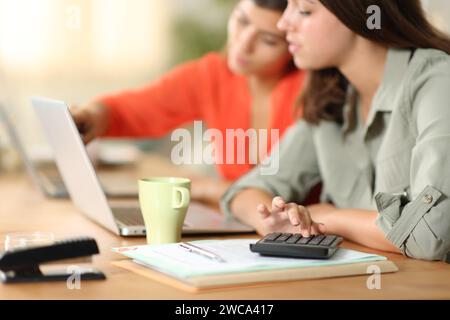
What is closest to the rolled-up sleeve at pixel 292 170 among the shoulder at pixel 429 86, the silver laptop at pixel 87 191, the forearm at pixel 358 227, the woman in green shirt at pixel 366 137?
the woman in green shirt at pixel 366 137

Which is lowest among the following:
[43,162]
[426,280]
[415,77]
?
[43,162]

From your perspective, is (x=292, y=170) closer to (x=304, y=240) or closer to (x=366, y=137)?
(x=366, y=137)

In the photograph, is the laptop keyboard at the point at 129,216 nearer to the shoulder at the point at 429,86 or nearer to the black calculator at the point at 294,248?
the black calculator at the point at 294,248

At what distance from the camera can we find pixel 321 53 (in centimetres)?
146

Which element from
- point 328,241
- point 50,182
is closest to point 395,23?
point 328,241

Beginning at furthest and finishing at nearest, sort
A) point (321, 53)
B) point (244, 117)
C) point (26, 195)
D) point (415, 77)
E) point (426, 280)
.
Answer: point (244, 117) < point (26, 195) < point (321, 53) < point (415, 77) < point (426, 280)

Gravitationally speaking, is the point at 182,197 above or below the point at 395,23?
below

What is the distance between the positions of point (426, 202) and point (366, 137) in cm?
38

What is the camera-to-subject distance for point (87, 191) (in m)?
1.42

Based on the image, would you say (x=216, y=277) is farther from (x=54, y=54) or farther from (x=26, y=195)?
(x=54, y=54)

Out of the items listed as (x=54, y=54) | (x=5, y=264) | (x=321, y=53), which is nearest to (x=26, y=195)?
(x=321, y=53)

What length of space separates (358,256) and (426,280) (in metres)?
0.10

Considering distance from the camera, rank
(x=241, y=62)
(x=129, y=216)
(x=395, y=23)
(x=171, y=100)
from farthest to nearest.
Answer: (x=171, y=100) < (x=241, y=62) < (x=129, y=216) < (x=395, y=23)

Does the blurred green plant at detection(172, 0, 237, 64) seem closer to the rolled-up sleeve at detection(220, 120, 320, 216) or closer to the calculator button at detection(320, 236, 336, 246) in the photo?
the rolled-up sleeve at detection(220, 120, 320, 216)
